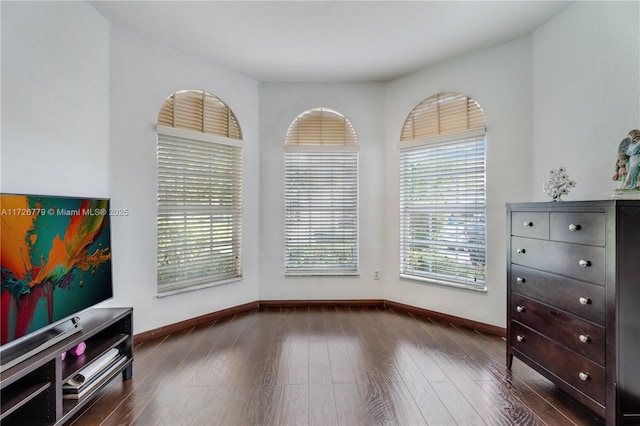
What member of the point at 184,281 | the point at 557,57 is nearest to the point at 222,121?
the point at 184,281

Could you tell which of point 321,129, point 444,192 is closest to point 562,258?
point 444,192

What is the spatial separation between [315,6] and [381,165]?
197cm

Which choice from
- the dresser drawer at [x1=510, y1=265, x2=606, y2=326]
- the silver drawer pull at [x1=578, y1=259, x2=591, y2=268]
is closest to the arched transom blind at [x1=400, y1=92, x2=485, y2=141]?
the dresser drawer at [x1=510, y1=265, x2=606, y2=326]

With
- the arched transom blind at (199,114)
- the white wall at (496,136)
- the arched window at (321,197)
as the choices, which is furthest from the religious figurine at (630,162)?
the arched transom blind at (199,114)

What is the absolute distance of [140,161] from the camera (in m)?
2.83

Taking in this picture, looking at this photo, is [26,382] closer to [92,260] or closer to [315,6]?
[92,260]

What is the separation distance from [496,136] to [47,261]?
3827 mm

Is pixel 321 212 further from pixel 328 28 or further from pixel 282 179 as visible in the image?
pixel 328 28

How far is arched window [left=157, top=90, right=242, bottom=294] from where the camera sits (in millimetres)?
3037

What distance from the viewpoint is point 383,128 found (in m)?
3.79

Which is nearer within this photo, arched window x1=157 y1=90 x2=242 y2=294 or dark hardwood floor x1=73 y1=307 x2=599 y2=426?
dark hardwood floor x1=73 y1=307 x2=599 y2=426

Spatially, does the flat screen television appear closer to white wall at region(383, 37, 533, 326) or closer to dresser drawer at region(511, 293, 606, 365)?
dresser drawer at region(511, 293, 606, 365)

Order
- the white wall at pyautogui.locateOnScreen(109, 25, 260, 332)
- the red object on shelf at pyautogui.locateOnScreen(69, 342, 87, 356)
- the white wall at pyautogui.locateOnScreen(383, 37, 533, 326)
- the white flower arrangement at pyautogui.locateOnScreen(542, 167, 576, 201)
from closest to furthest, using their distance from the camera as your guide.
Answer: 1. the red object on shelf at pyautogui.locateOnScreen(69, 342, 87, 356)
2. the white flower arrangement at pyautogui.locateOnScreen(542, 167, 576, 201)
3. the white wall at pyautogui.locateOnScreen(109, 25, 260, 332)
4. the white wall at pyautogui.locateOnScreen(383, 37, 533, 326)

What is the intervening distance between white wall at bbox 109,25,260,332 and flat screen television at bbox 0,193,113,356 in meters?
0.58
